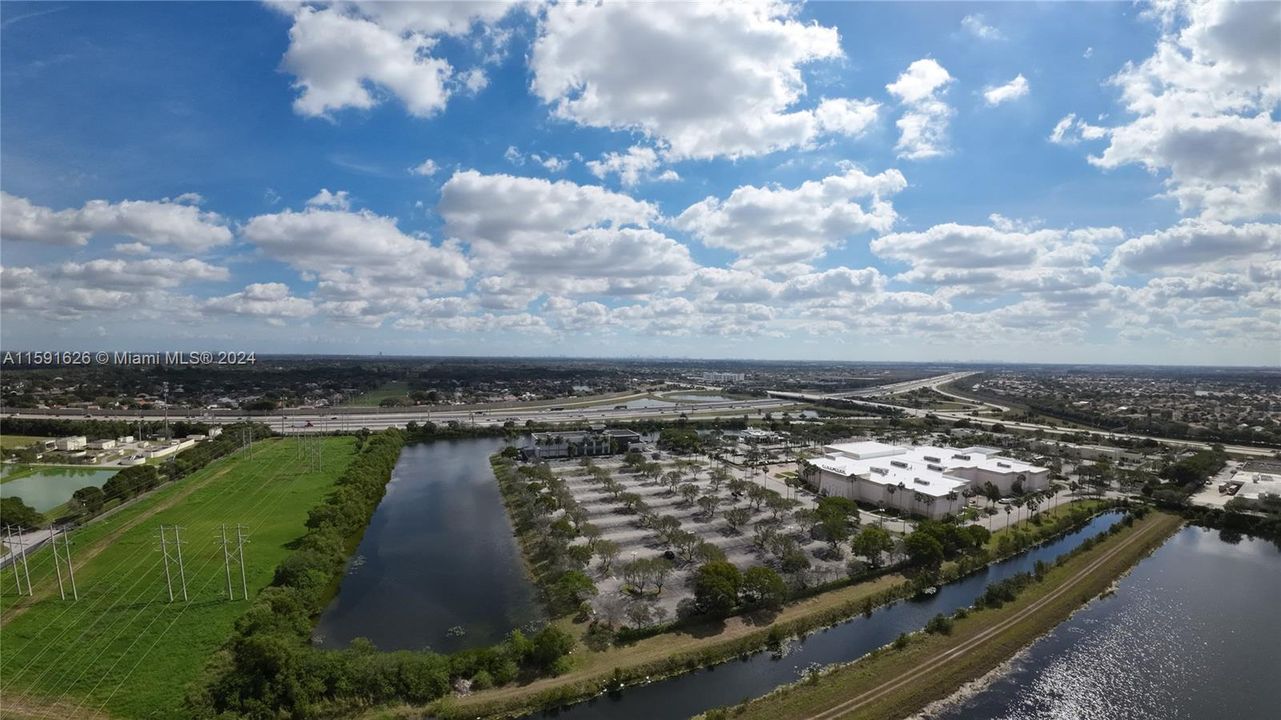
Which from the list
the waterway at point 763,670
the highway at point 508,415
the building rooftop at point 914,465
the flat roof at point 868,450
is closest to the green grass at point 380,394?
the highway at point 508,415


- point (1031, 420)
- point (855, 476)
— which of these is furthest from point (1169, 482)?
point (1031, 420)

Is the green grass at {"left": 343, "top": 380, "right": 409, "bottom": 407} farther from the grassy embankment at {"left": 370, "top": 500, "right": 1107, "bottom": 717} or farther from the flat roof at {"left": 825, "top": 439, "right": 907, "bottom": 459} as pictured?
the grassy embankment at {"left": 370, "top": 500, "right": 1107, "bottom": 717}

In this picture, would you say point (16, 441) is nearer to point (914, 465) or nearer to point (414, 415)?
point (414, 415)

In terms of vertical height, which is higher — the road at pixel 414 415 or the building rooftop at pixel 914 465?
the road at pixel 414 415

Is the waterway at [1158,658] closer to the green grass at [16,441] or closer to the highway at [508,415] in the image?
the highway at [508,415]

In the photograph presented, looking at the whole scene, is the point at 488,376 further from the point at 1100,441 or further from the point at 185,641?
the point at 185,641
